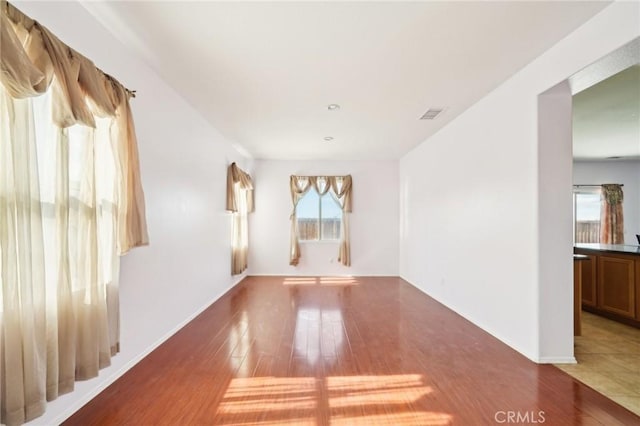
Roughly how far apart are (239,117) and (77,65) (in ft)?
7.29

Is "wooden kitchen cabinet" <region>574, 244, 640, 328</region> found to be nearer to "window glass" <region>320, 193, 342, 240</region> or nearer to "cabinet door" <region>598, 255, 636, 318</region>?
"cabinet door" <region>598, 255, 636, 318</region>

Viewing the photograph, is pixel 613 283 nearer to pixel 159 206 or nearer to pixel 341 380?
pixel 341 380

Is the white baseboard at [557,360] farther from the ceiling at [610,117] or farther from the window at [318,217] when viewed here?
the window at [318,217]

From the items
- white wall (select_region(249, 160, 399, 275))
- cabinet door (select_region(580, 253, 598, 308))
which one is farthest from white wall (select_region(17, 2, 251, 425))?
cabinet door (select_region(580, 253, 598, 308))

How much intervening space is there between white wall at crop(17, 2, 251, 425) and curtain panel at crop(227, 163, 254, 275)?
1.63 feet

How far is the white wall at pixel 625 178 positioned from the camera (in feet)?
21.3

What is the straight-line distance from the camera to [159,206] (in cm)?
280

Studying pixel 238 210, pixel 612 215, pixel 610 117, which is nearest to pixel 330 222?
pixel 238 210

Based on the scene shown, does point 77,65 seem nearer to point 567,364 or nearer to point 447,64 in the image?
point 447,64

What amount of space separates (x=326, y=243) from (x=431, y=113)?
3.74m

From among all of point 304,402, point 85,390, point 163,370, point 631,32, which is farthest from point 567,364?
point 85,390

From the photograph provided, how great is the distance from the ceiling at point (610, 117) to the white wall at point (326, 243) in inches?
129

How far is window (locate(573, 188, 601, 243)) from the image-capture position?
659cm

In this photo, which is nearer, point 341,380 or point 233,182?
point 341,380
